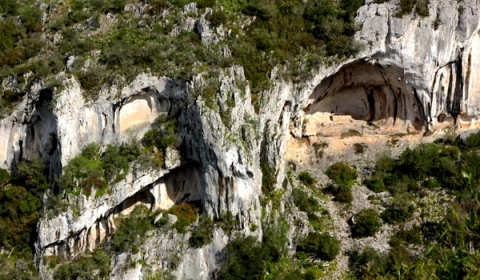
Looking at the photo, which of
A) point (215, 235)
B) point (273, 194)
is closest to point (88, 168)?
point (215, 235)

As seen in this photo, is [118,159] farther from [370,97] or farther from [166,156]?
[370,97]

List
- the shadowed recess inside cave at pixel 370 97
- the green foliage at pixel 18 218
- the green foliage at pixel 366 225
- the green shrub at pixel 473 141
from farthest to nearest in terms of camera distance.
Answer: the shadowed recess inside cave at pixel 370 97
the green shrub at pixel 473 141
the green foliage at pixel 18 218
the green foliage at pixel 366 225

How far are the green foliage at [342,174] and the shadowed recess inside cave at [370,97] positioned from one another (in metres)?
4.95

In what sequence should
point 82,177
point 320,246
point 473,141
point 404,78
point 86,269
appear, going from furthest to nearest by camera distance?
1. point 404,78
2. point 473,141
3. point 82,177
4. point 320,246
5. point 86,269

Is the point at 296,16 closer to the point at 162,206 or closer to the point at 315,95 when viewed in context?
the point at 315,95

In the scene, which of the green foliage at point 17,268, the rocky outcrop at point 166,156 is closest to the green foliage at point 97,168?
the rocky outcrop at point 166,156

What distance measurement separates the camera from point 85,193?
30688 mm

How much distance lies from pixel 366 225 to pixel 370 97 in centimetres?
1192

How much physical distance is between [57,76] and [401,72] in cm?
2229

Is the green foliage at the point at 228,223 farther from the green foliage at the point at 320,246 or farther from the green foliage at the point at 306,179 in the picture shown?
the green foliage at the point at 306,179

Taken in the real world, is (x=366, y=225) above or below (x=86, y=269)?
above

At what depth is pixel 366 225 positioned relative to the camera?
31.5 m

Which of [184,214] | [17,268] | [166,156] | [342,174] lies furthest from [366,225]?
[17,268]

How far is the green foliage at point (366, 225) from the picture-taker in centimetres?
3147
